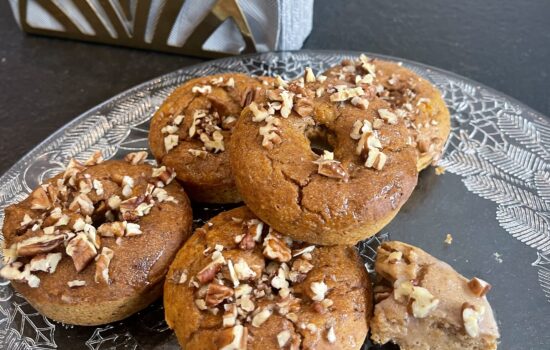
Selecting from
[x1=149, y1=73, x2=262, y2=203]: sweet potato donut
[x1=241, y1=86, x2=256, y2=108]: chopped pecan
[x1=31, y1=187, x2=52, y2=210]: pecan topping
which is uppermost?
[x1=241, y1=86, x2=256, y2=108]: chopped pecan

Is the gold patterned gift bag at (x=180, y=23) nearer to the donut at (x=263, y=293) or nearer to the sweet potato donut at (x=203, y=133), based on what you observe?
the sweet potato donut at (x=203, y=133)

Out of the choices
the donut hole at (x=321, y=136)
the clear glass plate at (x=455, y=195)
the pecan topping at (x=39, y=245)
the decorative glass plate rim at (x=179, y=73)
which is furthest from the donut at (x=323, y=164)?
the decorative glass plate rim at (x=179, y=73)

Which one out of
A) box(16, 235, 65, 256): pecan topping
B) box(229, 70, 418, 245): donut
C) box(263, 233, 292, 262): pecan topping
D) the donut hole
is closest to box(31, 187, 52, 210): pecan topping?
box(16, 235, 65, 256): pecan topping

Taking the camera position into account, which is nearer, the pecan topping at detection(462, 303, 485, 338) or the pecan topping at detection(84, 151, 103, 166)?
the pecan topping at detection(462, 303, 485, 338)

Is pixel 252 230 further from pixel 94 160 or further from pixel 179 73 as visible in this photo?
pixel 179 73

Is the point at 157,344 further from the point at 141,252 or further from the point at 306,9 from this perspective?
the point at 306,9

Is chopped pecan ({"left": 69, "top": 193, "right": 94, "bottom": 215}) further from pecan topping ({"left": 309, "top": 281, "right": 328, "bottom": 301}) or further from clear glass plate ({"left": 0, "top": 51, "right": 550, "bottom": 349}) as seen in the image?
pecan topping ({"left": 309, "top": 281, "right": 328, "bottom": 301})

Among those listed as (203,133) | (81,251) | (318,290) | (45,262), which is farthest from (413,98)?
(45,262)
